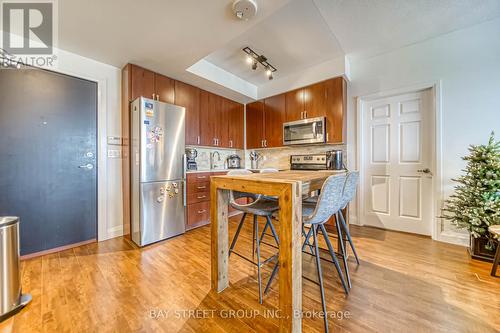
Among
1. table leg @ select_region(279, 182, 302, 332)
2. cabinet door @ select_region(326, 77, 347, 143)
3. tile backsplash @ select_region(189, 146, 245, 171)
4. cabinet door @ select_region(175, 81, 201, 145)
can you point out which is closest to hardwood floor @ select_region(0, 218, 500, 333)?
table leg @ select_region(279, 182, 302, 332)

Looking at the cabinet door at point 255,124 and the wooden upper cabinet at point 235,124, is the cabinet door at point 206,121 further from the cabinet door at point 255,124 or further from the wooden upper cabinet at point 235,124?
the cabinet door at point 255,124

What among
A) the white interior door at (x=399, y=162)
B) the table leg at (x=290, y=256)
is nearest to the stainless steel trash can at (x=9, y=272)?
the table leg at (x=290, y=256)

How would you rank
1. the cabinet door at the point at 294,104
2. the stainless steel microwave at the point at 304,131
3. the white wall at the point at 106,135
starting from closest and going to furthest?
the white wall at the point at 106,135 → the stainless steel microwave at the point at 304,131 → the cabinet door at the point at 294,104

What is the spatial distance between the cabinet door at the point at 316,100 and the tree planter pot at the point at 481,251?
2.34m

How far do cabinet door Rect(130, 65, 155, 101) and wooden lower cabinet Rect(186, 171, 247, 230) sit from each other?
4.35 feet

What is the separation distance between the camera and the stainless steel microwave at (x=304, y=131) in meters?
3.15

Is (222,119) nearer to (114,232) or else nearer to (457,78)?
(114,232)

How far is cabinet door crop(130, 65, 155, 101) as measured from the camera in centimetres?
262

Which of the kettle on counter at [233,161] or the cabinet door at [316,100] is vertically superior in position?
the cabinet door at [316,100]

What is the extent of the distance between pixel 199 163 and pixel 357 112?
304 centimetres

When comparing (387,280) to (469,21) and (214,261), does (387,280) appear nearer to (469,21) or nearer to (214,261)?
(214,261)

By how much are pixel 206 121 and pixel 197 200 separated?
4.86 ft

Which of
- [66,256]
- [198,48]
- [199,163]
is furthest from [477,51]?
[66,256]

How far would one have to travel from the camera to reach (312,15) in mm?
2113
